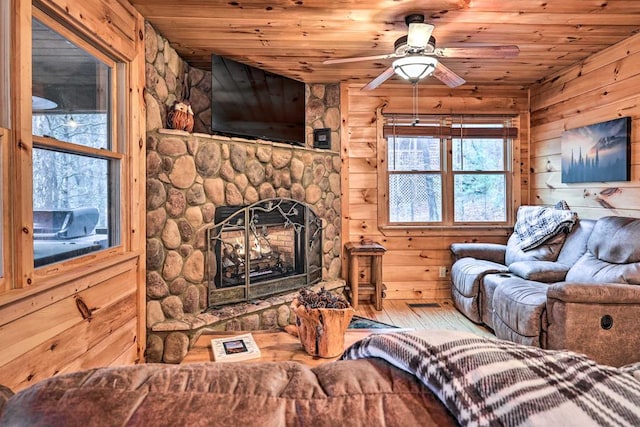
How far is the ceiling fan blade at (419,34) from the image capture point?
2.60 meters

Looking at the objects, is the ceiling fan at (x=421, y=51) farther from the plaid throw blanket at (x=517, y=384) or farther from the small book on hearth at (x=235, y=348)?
the plaid throw blanket at (x=517, y=384)

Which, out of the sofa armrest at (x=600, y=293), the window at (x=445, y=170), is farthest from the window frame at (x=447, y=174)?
the sofa armrest at (x=600, y=293)

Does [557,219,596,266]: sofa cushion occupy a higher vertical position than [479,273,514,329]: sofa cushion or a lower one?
higher

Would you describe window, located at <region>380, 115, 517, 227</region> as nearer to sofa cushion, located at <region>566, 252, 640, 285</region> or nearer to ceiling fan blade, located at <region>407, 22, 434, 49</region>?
sofa cushion, located at <region>566, 252, 640, 285</region>

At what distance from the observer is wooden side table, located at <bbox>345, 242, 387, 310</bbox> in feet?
13.4

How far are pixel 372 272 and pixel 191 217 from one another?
2215 millimetres

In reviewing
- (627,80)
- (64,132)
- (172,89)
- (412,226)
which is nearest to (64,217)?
(64,132)

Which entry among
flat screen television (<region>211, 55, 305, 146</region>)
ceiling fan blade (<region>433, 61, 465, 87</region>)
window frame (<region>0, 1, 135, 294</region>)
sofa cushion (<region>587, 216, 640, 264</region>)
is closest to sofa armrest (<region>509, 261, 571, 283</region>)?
sofa cushion (<region>587, 216, 640, 264</region>)

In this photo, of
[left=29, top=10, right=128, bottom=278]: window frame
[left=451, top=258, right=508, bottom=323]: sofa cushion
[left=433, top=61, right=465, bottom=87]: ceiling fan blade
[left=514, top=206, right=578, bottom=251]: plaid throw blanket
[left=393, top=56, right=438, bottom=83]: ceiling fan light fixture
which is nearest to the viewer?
[left=29, top=10, right=128, bottom=278]: window frame

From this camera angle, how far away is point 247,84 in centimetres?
357

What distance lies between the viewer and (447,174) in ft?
15.0

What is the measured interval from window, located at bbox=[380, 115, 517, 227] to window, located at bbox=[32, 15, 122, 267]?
2.93 meters

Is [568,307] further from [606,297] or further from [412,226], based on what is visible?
[412,226]

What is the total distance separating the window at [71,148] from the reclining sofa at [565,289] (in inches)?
109
